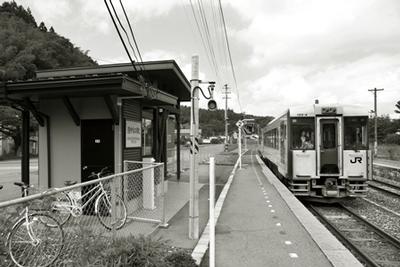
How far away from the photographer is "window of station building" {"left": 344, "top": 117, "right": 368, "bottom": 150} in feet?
33.7

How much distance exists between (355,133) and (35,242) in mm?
9454

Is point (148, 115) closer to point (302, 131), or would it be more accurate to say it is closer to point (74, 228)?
point (302, 131)

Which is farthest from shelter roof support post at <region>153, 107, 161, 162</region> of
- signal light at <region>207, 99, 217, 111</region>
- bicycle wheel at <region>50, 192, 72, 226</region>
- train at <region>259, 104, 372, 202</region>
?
bicycle wheel at <region>50, 192, 72, 226</region>

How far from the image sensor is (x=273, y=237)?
235 inches

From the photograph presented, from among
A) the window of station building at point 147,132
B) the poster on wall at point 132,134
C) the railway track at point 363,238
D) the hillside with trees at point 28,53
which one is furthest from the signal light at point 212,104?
the hillside with trees at point 28,53

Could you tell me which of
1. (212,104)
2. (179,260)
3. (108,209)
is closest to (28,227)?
(179,260)

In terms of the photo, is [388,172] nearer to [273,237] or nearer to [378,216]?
[378,216]

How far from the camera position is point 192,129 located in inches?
235

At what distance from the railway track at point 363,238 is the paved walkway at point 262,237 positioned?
1.02 m

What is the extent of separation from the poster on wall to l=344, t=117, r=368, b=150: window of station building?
629 centimetres

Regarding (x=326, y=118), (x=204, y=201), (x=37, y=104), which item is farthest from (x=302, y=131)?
(x=37, y=104)

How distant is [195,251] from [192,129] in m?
2.06

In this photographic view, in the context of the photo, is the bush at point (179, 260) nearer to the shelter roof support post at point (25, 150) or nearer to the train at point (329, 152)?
the shelter roof support post at point (25, 150)

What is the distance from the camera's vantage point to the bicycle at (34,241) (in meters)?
3.69
